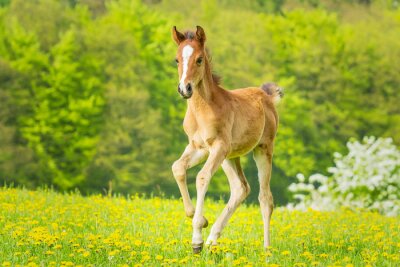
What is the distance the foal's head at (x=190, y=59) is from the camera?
675 cm

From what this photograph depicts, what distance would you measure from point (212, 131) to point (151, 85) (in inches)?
1248

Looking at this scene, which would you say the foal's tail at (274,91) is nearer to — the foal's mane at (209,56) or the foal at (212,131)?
the foal at (212,131)

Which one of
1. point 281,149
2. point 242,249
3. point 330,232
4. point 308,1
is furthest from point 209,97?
point 308,1

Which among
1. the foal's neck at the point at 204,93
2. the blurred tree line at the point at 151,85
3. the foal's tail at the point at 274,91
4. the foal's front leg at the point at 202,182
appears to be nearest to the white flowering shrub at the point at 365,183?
the foal's tail at the point at 274,91

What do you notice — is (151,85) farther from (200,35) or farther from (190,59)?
(190,59)

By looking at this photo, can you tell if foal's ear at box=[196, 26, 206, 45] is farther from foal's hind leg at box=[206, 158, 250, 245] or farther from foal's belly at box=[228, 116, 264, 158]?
foal's hind leg at box=[206, 158, 250, 245]

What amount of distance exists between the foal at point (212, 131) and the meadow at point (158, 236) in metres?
0.43

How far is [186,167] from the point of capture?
7.25 meters

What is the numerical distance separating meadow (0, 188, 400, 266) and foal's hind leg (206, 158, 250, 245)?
0.22m

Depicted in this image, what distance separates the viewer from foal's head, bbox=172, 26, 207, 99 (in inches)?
266

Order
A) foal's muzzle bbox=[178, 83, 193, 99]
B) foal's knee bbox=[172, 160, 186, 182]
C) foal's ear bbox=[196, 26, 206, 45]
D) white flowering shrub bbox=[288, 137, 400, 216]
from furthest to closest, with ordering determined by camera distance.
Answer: white flowering shrub bbox=[288, 137, 400, 216] < foal's knee bbox=[172, 160, 186, 182] < foal's ear bbox=[196, 26, 206, 45] < foal's muzzle bbox=[178, 83, 193, 99]

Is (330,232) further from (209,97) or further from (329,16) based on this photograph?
(329,16)

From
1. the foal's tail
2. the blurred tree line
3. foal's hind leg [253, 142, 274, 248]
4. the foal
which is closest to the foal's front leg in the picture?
the foal

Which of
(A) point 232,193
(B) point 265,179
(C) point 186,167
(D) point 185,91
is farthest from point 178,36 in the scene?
(B) point 265,179
